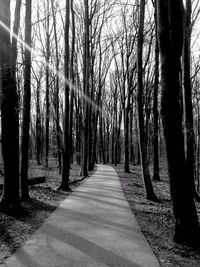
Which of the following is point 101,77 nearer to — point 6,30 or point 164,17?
point 6,30

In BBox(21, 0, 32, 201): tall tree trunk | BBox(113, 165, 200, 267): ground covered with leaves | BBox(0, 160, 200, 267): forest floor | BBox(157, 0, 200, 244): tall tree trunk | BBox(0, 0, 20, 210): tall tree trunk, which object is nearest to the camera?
BBox(113, 165, 200, 267): ground covered with leaves

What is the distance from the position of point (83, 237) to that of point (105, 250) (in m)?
0.80

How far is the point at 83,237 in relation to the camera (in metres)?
5.43

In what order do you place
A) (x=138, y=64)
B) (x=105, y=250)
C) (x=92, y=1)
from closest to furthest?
(x=105, y=250), (x=138, y=64), (x=92, y=1)

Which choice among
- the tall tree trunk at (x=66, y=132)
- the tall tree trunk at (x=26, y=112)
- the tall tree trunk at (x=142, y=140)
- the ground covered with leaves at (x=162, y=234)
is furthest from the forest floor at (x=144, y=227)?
the tall tree trunk at (x=66, y=132)

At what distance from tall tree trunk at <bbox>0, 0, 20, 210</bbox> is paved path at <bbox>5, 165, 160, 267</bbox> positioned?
1.35 meters

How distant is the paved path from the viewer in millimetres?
4277

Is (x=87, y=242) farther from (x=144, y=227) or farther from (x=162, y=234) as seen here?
(x=144, y=227)

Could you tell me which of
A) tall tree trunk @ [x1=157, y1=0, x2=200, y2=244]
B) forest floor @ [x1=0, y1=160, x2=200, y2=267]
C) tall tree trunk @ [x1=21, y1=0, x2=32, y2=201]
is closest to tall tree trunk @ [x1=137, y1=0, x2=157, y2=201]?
forest floor @ [x1=0, y1=160, x2=200, y2=267]

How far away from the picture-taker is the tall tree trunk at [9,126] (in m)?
7.42

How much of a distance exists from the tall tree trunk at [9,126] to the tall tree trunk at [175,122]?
13.5 feet

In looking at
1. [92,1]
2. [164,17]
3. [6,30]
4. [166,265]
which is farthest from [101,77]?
[166,265]

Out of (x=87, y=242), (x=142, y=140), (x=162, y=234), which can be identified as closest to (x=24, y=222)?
(x=87, y=242)

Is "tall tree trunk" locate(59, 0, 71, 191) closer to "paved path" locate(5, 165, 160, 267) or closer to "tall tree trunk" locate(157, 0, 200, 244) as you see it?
"paved path" locate(5, 165, 160, 267)
